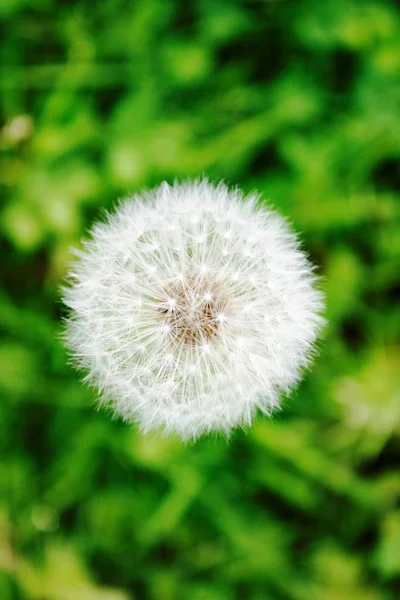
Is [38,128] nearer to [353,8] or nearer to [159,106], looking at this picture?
[159,106]

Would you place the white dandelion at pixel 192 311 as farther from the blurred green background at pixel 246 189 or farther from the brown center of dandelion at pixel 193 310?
the blurred green background at pixel 246 189

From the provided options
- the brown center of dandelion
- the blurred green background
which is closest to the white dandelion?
the brown center of dandelion

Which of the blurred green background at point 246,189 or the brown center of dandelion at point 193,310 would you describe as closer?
the brown center of dandelion at point 193,310

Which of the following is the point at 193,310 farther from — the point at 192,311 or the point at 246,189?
the point at 246,189

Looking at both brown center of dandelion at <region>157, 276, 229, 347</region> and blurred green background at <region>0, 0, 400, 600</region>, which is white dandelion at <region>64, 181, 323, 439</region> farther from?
blurred green background at <region>0, 0, 400, 600</region>

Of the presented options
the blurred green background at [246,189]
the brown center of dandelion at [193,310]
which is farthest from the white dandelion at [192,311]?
the blurred green background at [246,189]

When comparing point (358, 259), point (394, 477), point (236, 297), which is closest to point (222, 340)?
point (236, 297)

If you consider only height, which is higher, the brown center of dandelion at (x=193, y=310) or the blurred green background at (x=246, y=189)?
the blurred green background at (x=246, y=189)
